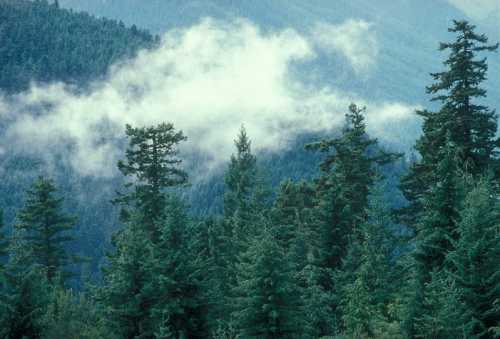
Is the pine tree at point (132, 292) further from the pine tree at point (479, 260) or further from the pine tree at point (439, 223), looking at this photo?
the pine tree at point (479, 260)

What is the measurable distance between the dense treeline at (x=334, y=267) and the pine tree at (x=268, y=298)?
5 centimetres

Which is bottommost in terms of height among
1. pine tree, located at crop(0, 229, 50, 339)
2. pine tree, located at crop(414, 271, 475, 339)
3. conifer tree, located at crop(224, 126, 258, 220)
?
pine tree, located at crop(414, 271, 475, 339)

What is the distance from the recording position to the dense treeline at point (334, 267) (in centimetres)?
1828

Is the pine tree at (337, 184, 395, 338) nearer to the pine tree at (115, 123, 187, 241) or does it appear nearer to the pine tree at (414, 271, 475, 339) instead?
the pine tree at (414, 271, 475, 339)

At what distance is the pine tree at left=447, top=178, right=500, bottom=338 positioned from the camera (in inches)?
695

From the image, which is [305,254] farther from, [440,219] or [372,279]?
[440,219]

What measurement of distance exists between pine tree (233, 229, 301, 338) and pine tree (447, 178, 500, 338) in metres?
5.22

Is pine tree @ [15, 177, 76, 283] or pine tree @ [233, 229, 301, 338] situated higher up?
pine tree @ [15, 177, 76, 283]

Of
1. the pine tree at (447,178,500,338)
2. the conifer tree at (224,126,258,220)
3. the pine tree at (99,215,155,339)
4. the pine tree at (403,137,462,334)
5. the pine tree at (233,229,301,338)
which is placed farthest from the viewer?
the conifer tree at (224,126,258,220)

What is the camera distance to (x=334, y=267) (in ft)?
102

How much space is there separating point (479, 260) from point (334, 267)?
1330 cm

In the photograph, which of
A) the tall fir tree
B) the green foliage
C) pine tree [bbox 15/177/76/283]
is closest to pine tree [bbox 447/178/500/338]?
the tall fir tree

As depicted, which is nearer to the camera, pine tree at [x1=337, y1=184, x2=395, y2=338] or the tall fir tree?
the tall fir tree

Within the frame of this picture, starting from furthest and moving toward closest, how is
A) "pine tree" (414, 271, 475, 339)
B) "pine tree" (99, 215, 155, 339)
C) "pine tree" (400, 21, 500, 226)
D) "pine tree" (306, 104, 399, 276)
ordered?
"pine tree" (306, 104, 399, 276) → "pine tree" (400, 21, 500, 226) → "pine tree" (99, 215, 155, 339) → "pine tree" (414, 271, 475, 339)
